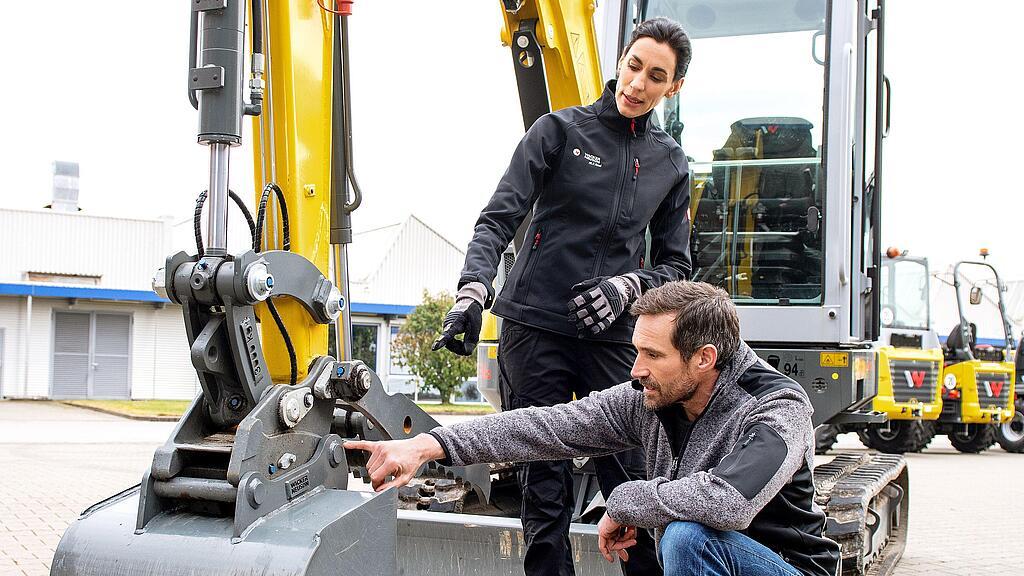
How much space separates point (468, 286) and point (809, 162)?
273 cm

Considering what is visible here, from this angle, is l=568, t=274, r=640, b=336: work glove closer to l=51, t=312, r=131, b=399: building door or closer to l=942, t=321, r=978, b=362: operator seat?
l=942, t=321, r=978, b=362: operator seat

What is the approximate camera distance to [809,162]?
5367 mm

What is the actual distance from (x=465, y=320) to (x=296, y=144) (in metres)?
0.76

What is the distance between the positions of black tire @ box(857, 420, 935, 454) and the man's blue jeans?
1251 cm

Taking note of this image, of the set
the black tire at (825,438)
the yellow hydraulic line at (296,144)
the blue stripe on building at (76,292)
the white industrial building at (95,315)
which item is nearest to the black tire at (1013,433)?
the black tire at (825,438)

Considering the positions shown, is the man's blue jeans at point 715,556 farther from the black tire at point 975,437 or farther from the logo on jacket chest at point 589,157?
the black tire at point 975,437

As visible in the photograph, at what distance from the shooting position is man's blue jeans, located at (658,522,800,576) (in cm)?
268

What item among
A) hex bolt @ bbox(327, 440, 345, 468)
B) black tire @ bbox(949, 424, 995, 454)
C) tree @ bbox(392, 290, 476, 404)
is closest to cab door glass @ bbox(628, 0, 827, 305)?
hex bolt @ bbox(327, 440, 345, 468)

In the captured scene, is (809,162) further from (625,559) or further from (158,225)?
(158,225)

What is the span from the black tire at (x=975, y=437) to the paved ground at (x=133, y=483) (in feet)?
0.87

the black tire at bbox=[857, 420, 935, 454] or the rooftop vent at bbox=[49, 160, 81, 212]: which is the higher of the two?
the rooftop vent at bbox=[49, 160, 81, 212]

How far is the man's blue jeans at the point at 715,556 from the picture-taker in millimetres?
2678

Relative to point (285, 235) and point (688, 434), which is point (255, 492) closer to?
point (285, 235)

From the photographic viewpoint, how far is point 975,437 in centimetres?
1623
